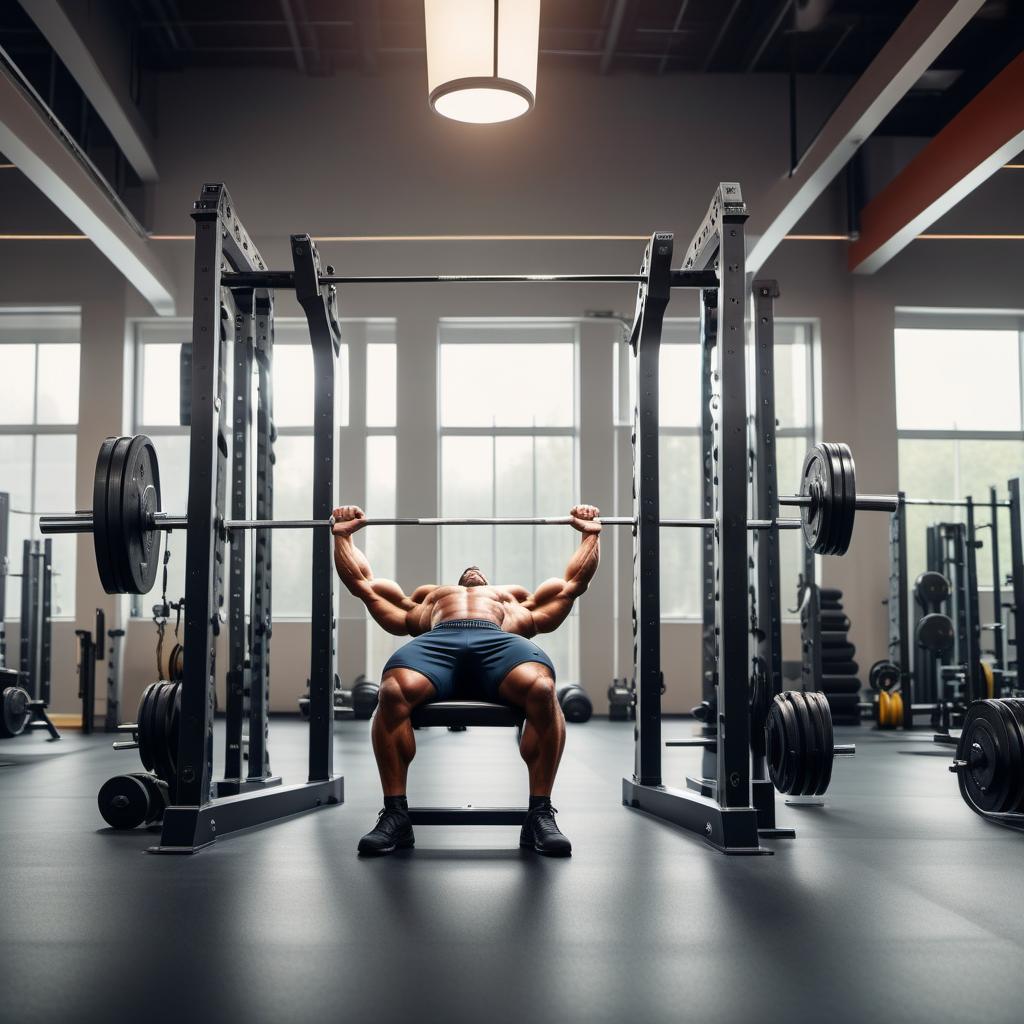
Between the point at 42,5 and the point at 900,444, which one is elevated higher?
the point at 42,5

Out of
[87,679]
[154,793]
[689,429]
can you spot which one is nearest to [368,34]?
[689,429]

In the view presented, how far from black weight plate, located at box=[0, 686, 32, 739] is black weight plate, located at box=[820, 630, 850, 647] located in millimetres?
5267

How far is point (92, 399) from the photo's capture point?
28.6 ft

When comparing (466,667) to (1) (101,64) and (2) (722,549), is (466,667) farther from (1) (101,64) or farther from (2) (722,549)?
(1) (101,64)

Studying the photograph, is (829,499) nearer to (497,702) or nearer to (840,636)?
(497,702)

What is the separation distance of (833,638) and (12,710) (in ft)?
17.7

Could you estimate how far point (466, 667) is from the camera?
10.5 ft

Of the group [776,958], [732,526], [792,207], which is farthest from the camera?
[792,207]

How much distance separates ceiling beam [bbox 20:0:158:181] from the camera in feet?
19.6

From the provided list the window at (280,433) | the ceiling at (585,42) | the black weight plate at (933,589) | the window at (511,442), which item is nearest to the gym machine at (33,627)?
the window at (280,433)

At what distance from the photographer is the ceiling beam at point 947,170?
5.88 m

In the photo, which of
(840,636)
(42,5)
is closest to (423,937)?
(42,5)

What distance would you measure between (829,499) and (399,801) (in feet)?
5.18

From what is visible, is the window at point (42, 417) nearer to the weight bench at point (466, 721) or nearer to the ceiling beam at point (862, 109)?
the ceiling beam at point (862, 109)
